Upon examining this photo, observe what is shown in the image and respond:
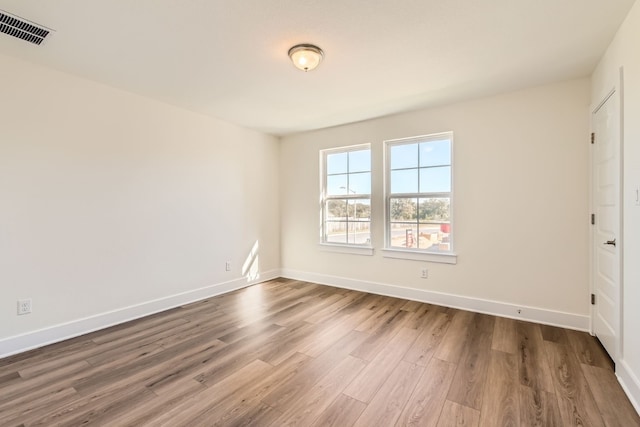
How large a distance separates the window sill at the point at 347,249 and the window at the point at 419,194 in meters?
0.32

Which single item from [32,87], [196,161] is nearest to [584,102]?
[196,161]

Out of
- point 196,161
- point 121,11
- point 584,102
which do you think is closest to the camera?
point 121,11

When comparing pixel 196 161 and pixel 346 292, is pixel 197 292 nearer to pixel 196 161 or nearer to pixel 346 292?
pixel 196 161

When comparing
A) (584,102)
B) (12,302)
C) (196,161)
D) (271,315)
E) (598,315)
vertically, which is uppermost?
(584,102)

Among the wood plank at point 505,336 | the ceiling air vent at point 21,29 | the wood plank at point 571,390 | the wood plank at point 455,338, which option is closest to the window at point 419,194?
the wood plank at point 455,338

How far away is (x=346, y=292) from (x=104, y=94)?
3775mm

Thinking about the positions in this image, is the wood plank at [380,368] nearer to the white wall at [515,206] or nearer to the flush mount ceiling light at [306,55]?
the white wall at [515,206]

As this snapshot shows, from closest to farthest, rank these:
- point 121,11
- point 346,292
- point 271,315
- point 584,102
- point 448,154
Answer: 1. point 121,11
2. point 584,102
3. point 271,315
4. point 448,154
5. point 346,292

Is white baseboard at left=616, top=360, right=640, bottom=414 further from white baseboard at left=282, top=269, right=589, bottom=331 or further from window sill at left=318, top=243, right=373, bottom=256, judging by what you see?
window sill at left=318, top=243, right=373, bottom=256

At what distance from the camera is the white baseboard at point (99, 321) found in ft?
8.10

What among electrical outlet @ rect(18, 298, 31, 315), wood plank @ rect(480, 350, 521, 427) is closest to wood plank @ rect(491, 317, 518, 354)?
wood plank @ rect(480, 350, 521, 427)

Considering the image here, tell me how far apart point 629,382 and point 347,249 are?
3062 millimetres

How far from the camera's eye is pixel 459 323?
9.94ft

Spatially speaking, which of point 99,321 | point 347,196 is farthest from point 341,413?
point 347,196
